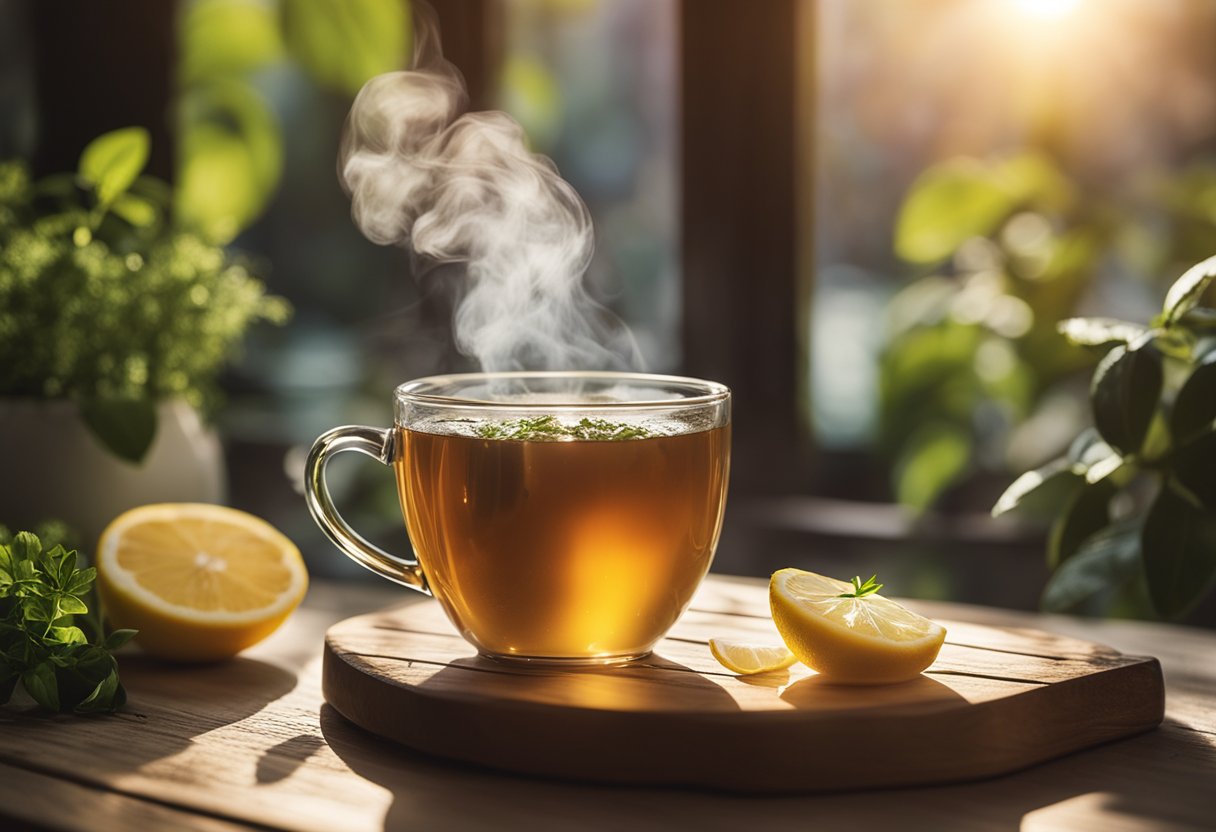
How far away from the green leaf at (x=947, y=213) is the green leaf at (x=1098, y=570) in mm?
743

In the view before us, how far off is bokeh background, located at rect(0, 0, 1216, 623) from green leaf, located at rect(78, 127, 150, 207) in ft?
0.55

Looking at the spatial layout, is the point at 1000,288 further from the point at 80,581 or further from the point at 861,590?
the point at 80,581

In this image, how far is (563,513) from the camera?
1060 mm

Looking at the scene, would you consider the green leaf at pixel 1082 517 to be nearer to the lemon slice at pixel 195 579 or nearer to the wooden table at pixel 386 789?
the wooden table at pixel 386 789

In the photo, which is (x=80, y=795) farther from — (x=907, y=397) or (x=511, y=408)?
(x=907, y=397)

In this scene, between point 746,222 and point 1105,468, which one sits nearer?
point 1105,468

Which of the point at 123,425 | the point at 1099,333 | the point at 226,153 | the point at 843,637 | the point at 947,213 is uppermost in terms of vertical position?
the point at 226,153

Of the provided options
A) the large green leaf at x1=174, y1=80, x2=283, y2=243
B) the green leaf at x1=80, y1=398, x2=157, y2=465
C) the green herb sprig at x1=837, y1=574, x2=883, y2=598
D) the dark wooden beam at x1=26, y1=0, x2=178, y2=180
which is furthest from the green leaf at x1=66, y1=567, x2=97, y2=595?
the dark wooden beam at x1=26, y1=0, x2=178, y2=180

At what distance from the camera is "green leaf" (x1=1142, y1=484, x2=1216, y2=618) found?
3.74 ft

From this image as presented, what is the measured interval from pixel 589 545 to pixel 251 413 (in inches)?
70.8

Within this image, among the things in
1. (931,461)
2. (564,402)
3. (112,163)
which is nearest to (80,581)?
(564,402)

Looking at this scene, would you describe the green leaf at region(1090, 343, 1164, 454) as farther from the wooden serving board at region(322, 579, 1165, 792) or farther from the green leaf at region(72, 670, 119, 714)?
the green leaf at region(72, 670, 119, 714)

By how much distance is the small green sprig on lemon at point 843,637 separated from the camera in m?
1.03

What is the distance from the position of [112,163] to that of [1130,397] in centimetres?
123
